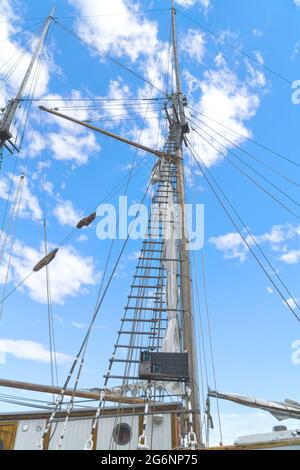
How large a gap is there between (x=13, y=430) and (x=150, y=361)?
394cm

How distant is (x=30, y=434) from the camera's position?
8.06m

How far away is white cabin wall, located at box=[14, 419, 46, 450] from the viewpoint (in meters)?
7.93

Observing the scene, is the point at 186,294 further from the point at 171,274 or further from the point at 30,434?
the point at 30,434

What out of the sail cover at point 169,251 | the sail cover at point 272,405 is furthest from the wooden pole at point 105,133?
the sail cover at point 272,405

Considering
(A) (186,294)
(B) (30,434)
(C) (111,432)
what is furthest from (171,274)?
(B) (30,434)

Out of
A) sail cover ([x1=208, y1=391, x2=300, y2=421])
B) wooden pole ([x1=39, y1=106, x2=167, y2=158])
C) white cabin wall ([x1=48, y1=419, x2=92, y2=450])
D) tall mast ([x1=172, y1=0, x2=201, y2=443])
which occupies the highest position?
wooden pole ([x1=39, y1=106, x2=167, y2=158])

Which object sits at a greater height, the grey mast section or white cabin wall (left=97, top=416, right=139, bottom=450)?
the grey mast section

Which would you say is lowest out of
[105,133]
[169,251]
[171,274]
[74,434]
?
[74,434]

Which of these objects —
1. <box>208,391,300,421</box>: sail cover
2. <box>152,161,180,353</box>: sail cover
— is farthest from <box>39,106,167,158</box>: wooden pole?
<box>208,391,300,421</box>: sail cover

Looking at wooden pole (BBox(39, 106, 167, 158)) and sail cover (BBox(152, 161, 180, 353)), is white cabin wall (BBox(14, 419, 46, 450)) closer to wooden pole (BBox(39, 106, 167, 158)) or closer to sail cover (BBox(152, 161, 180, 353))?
sail cover (BBox(152, 161, 180, 353))

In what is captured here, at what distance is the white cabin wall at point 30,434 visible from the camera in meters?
7.93

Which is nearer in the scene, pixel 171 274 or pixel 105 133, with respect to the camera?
pixel 171 274
